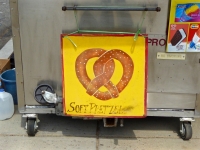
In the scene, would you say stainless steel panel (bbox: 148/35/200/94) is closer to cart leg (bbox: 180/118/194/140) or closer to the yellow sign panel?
the yellow sign panel

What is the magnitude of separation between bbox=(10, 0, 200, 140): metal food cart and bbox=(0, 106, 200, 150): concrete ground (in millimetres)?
130

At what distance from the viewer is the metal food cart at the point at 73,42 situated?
2975mm

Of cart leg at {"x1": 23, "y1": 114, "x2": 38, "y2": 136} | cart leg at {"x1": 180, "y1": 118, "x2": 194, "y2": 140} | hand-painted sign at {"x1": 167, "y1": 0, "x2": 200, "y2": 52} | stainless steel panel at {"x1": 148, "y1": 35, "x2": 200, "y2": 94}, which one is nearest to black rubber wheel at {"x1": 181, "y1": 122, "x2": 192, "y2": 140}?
cart leg at {"x1": 180, "y1": 118, "x2": 194, "y2": 140}

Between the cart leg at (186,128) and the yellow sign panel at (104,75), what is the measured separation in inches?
19.1

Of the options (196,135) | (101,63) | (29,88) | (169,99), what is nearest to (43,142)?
(29,88)

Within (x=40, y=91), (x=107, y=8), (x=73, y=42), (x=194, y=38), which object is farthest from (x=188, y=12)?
(x=40, y=91)

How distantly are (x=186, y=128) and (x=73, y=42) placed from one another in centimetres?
132

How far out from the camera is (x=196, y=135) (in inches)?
140

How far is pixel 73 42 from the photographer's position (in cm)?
304

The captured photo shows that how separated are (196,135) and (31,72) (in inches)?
66.2

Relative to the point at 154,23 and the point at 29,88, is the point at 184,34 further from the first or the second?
the point at 29,88

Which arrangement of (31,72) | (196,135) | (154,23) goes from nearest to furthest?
(154,23), (31,72), (196,135)

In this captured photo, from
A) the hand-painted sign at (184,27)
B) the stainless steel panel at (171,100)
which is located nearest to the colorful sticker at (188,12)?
the hand-painted sign at (184,27)

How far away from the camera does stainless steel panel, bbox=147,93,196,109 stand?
129 inches
